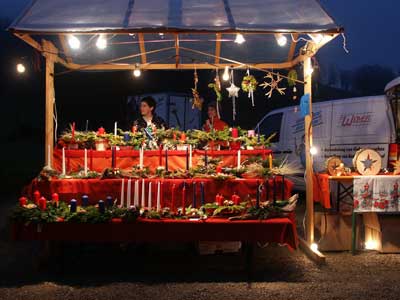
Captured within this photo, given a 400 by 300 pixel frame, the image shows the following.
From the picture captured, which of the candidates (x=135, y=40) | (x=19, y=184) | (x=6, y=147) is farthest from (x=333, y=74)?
(x=135, y=40)

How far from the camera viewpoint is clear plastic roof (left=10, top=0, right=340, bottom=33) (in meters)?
5.56

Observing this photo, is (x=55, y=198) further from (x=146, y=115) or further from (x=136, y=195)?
(x=146, y=115)

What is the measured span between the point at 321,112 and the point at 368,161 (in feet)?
15.4

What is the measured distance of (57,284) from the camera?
5.35 m

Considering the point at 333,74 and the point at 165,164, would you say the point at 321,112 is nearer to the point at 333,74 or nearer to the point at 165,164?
the point at 165,164

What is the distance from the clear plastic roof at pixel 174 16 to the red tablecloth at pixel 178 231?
227cm

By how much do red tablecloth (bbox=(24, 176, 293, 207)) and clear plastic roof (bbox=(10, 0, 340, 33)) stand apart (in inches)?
74.0

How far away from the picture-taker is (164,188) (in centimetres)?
601

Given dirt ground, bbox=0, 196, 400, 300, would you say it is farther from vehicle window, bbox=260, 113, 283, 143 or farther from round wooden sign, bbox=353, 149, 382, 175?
vehicle window, bbox=260, 113, 283, 143

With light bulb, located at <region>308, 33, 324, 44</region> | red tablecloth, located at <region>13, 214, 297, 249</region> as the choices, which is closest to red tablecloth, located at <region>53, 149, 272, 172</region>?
red tablecloth, located at <region>13, 214, 297, 249</region>

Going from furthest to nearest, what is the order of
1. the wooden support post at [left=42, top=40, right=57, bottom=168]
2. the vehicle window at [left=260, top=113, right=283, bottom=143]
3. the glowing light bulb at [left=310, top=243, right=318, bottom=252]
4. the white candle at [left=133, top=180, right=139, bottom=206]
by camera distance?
the vehicle window at [left=260, top=113, right=283, bottom=143]
the wooden support post at [left=42, top=40, right=57, bottom=168]
the glowing light bulb at [left=310, top=243, right=318, bottom=252]
the white candle at [left=133, top=180, right=139, bottom=206]

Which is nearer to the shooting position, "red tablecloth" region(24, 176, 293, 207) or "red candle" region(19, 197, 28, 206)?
"red candle" region(19, 197, 28, 206)

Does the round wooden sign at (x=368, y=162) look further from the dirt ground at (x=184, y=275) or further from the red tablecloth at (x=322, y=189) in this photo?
the dirt ground at (x=184, y=275)

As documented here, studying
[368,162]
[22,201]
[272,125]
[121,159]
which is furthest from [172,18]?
[272,125]
